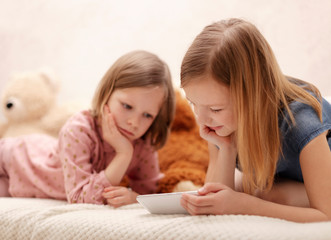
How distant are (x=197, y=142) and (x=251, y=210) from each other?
78 centimetres

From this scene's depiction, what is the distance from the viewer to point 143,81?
4.31ft

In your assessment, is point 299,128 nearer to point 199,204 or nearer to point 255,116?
point 255,116

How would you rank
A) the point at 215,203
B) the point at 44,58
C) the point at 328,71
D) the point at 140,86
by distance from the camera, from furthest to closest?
the point at 44,58 → the point at 328,71 → the point at 140,86 → the point at 215,203

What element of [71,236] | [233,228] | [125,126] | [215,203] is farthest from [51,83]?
[233,228]

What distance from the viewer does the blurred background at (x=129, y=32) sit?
1.68 meters

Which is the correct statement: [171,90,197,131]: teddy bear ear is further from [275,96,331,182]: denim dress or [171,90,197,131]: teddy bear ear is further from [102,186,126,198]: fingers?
[275,96,331,182]: denim dress

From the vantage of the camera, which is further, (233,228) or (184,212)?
(184,212)

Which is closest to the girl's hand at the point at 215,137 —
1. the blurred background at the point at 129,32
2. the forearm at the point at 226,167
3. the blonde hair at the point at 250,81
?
the forearm at the point at 226,167

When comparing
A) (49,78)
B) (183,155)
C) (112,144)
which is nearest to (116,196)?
(112,144)

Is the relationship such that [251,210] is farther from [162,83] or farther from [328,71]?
[328,71]

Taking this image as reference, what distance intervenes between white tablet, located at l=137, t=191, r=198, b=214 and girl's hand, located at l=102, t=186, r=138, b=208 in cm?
28

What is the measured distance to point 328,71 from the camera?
163 centimetres

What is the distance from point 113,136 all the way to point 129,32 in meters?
1.09

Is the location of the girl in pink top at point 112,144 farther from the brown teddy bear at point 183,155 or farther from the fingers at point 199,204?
the fingers at point 199,204
